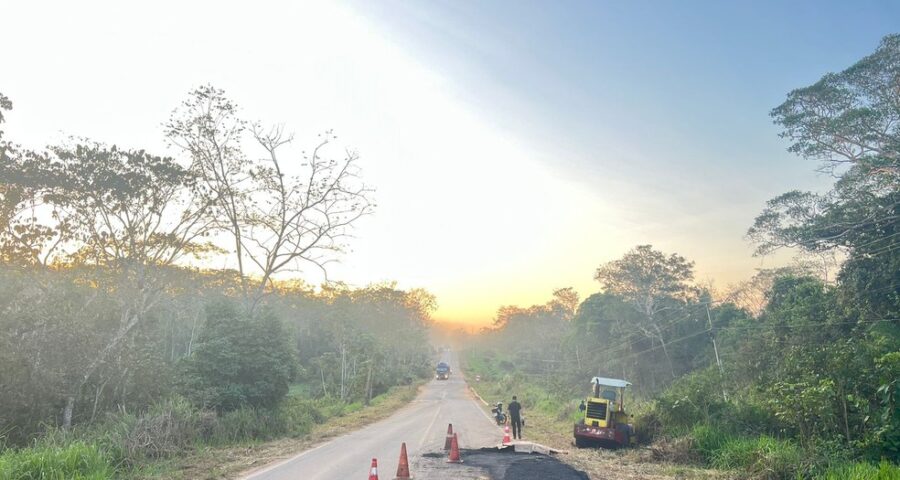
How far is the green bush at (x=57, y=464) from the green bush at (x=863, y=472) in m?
12.6

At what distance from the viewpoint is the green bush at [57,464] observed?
8273 mm

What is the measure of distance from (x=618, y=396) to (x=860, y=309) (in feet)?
42.3

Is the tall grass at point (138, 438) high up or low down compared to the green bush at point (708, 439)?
down

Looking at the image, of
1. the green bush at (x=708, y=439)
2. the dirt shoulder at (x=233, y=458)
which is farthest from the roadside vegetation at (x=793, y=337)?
the dirt shoulder at (x=233, y=458)

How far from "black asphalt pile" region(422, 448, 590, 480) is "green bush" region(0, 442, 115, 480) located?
692 cm

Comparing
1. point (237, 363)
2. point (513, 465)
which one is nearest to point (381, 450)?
point (513, 465)

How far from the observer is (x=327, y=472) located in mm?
10703

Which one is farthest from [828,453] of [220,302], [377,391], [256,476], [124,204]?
[377,391]

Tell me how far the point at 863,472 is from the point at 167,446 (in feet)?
47.6

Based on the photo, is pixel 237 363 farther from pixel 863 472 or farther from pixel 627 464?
pixel 863 472

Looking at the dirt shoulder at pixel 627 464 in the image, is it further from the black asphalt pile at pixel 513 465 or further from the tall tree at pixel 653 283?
the tall tree at pixel 653 283

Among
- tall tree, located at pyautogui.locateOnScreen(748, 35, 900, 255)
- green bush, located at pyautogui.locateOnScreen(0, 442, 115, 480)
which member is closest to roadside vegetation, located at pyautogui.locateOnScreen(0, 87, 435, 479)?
green bush, located at pyautogui.locateOnScreen(0, 442, 115, 480)

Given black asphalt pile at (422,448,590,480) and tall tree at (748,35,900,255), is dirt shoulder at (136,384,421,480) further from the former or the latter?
tall tree at (748,35,900,255)

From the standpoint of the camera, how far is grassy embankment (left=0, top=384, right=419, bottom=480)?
8.84 meters
